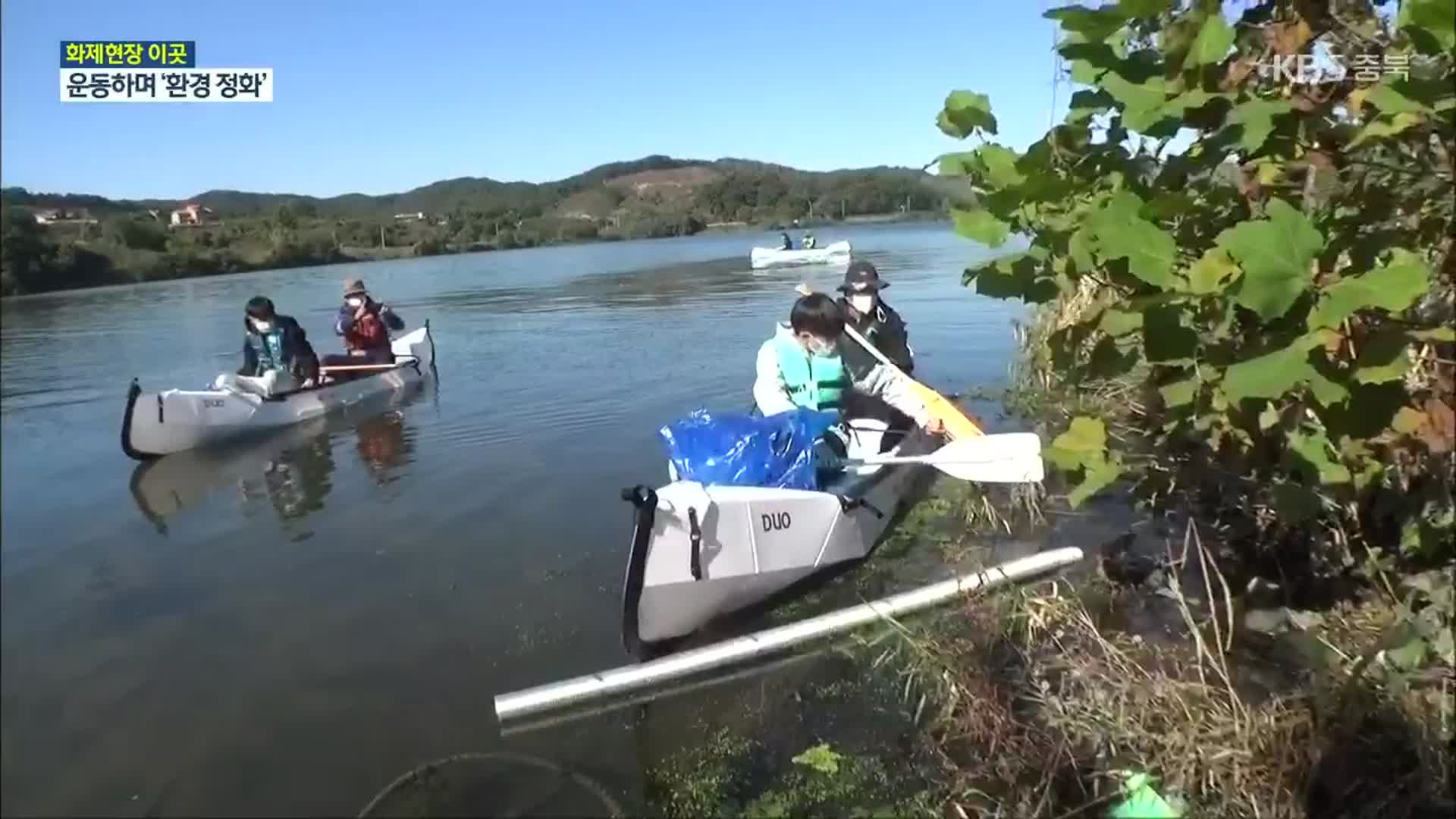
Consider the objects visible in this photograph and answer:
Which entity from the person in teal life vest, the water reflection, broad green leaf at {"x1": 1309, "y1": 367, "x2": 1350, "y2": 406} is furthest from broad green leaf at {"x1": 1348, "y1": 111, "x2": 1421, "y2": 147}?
the water reflection

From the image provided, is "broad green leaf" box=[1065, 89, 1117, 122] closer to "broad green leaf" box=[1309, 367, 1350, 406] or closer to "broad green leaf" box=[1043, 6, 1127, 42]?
"broad green leaf" box=[1043, 6, 1127, 42]

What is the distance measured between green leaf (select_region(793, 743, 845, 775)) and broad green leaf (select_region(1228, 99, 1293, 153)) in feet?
8.91

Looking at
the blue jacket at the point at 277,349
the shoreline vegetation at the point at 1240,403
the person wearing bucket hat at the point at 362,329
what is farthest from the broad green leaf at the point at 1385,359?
the person wearing bucket hat at the point at 362,329

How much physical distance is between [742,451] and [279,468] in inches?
227

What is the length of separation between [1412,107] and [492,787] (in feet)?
11.9

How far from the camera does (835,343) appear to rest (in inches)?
293

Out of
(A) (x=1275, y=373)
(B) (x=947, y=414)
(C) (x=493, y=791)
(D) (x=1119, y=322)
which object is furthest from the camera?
(B) (x=947, y=414)

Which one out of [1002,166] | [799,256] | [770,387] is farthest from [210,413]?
[799,256]

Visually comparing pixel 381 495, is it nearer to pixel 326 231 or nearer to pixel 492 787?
pixel 492 787

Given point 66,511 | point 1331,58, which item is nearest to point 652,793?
point 1331,58

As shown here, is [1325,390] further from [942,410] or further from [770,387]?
[942,410]

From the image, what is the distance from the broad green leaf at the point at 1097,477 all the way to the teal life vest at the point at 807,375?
4232 millimetres

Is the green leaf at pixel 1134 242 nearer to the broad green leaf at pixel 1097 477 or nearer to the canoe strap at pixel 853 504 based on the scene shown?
the broad green leaf at pixel 1097 477

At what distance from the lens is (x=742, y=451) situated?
588cm
